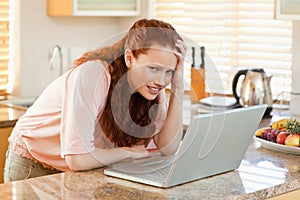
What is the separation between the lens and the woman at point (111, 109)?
83.8 inches

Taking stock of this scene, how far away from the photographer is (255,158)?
2520 millimetres

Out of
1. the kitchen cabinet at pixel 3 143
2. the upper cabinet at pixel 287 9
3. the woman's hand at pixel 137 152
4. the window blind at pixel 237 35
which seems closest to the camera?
the woman's hand at pixel 137 152

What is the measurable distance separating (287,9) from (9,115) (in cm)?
145

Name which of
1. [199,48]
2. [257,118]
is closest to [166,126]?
[257,118]

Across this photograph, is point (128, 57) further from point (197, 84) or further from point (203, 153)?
point (197, 84)

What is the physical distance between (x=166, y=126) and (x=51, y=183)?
1.65 feet

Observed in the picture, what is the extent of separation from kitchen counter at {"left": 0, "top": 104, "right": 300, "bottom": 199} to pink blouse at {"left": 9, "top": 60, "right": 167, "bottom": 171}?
0.11 m

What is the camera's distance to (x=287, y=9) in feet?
10.6

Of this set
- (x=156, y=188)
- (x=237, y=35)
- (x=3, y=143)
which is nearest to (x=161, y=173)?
(x=156, y=188)

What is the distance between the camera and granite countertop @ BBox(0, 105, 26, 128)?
10.9 feet

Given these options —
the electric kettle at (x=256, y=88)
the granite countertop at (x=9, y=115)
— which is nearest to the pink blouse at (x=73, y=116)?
the granite countertop at (x=9, y=115)

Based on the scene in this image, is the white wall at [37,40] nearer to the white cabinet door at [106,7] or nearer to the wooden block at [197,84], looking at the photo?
the white cabinet door at [106,7]

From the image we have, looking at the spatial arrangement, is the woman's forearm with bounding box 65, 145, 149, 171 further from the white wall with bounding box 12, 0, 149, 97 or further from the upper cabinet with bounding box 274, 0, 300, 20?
the white wall with bounding box 12, 0, 149, 97

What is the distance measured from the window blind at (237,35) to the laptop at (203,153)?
1.50 metres
